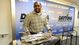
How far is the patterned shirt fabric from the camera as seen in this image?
2.68 metres

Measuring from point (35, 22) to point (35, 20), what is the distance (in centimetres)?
4

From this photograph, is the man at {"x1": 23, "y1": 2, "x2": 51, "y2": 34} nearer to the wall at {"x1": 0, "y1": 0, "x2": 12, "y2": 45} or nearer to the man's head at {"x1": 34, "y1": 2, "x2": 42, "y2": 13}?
the man's head at {"x1": 34, "y1": 2, "x2": 42, "y2": 13}

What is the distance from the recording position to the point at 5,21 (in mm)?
2871

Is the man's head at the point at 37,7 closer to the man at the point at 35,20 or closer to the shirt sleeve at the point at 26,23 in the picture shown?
the man at the point at 35,20

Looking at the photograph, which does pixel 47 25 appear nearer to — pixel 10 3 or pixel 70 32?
pixel 70 32

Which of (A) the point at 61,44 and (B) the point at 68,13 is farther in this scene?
(B) the point at 68,13

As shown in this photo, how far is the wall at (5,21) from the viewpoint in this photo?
283 centimetres

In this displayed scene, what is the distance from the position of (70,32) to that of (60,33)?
234mm

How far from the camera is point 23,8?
2812mm

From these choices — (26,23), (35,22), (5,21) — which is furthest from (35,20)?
(5,21)

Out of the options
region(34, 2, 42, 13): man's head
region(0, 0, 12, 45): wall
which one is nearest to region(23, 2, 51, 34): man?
region(34, 2, 42, 13): man's head

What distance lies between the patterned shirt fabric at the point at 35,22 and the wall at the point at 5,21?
435 mm

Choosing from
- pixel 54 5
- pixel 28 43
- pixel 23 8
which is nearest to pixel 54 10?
pixel 54 5

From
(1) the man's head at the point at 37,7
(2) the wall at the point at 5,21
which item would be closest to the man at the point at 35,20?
(1) the man's head at the point at 37,7
